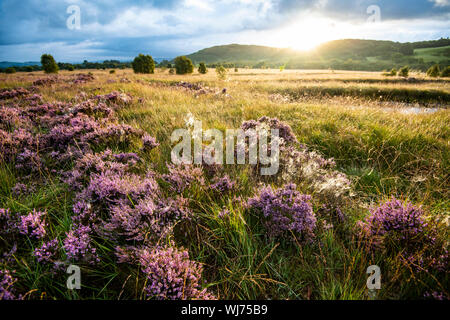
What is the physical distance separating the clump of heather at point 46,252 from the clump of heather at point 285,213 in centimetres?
213

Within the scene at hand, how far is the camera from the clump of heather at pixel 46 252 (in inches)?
74.3

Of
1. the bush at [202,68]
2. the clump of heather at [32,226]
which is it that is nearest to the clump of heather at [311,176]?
the clump of heather at [32,226]

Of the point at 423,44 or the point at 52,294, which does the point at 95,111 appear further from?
the point at 423,44

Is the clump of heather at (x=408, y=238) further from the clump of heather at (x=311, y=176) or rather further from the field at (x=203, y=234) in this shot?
the clump of heather at (x=311, y=176)

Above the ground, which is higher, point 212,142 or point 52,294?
point 212,142

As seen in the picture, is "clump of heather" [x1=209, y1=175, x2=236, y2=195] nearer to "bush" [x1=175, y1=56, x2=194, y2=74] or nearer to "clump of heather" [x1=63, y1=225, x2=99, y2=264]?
"clump of heather" [x1=63, y1=225, x2=99, y2=264]

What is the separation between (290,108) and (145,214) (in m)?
6.90

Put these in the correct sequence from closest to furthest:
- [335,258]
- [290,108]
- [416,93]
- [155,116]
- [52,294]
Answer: [52,294]
[335,258]
[155,116]
[290,108]
[416,93]

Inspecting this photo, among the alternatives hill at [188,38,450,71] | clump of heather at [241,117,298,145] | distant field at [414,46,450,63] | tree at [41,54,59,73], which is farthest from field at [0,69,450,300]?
distant field at [414,46,450,63]

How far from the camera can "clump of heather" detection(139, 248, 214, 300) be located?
5.46 feet

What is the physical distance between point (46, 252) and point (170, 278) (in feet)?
4.31
